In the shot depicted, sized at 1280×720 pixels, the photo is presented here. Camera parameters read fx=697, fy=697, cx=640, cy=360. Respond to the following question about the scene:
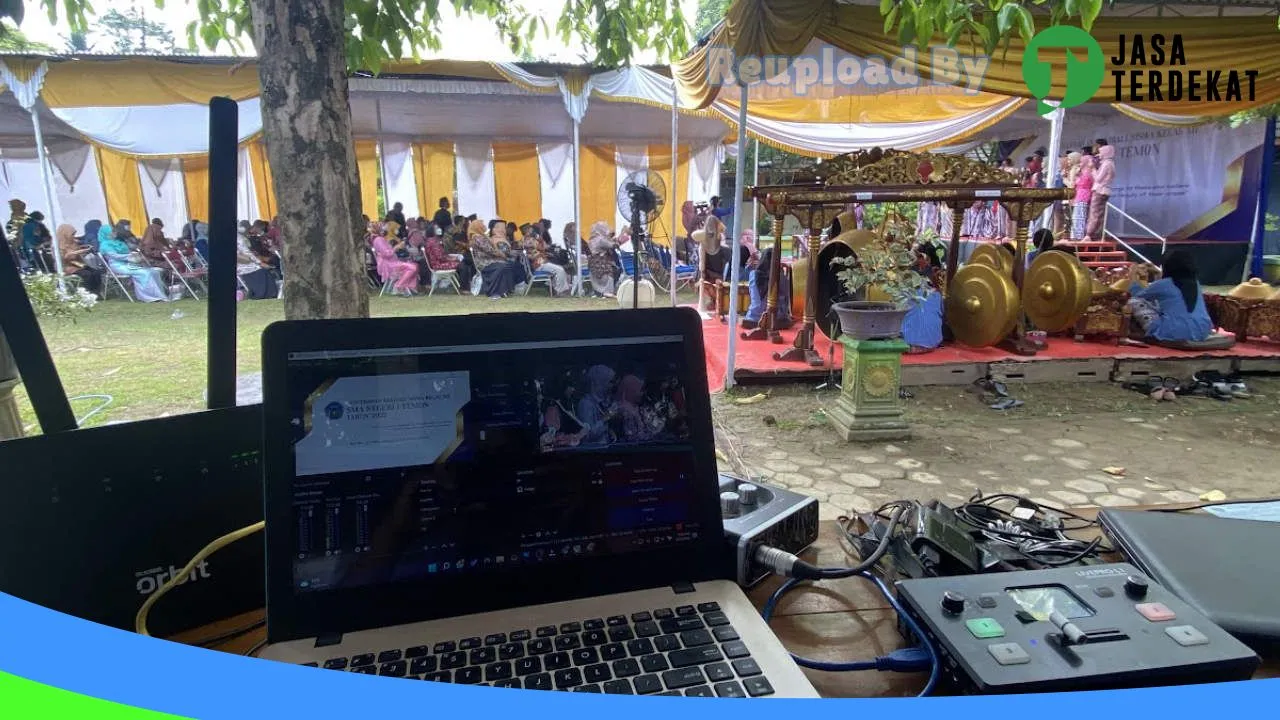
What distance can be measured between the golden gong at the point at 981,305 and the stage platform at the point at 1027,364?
0.14 meters

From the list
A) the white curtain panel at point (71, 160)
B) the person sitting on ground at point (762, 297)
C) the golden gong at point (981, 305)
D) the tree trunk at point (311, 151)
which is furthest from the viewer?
the white curtain panel at point (71, 160)

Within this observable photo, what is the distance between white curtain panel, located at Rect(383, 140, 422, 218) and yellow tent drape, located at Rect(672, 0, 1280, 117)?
791 centimetres

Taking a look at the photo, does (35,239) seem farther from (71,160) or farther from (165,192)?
(165,192)

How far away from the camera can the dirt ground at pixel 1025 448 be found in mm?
3434

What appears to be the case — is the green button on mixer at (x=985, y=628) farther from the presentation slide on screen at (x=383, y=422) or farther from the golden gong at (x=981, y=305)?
the golden gong at (x=981, y=305)

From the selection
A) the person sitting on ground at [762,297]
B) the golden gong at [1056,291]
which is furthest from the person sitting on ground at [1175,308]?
the person sitting on ground at [762,297]

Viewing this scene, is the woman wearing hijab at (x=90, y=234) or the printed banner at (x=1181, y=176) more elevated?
the printed banner at (x=1181, y=176)

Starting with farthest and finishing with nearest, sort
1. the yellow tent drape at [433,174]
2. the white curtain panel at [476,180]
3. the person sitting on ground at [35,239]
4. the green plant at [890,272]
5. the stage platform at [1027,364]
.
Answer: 1. the white curtain panel at [476,180]
2. the yellow tent drape at [433,174]
3. the person sitting on ground at [35,239]
4. the stage platform at [1027,364]
5. the green plant at [890,272]

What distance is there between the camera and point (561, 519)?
2.74 feet

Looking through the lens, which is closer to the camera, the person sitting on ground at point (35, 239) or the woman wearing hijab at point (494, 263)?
the person sitting on ground at point (35, 239)

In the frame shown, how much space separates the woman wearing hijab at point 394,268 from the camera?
10242 mm

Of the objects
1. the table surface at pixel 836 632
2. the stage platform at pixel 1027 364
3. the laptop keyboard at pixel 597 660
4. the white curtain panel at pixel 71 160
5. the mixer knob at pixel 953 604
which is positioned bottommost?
the stage platform at pixel 1027 364

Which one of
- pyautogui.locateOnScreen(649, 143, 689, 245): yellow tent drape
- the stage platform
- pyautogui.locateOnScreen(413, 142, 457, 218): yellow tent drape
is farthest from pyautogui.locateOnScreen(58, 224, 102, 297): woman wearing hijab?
the stage platform

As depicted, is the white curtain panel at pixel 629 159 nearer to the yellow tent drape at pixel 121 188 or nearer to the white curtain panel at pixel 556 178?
the white curtain panel at pixel 556 178
